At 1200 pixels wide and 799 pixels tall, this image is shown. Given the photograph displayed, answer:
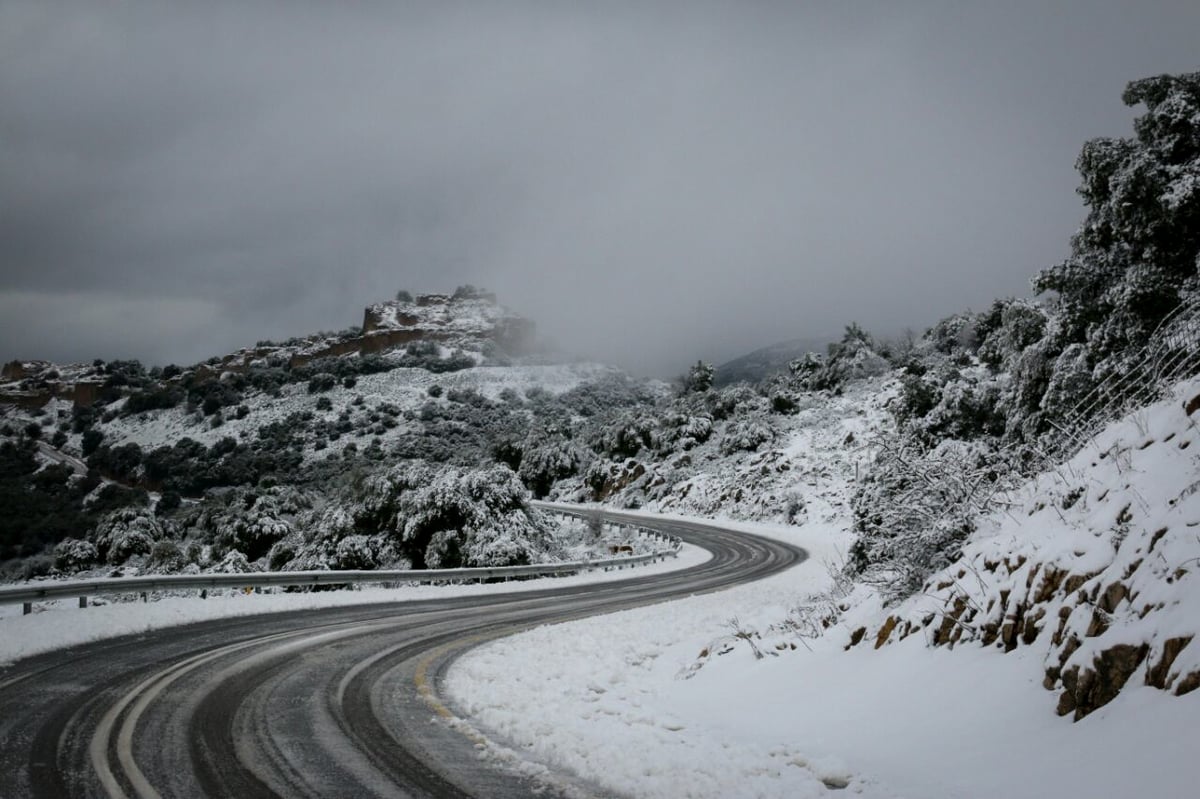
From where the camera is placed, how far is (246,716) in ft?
22.0

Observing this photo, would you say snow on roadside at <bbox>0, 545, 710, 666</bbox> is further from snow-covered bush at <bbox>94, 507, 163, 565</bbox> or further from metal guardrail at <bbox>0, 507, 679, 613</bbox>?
snow-covered bush at <bbox>94, 507, 163, 565</bbox>

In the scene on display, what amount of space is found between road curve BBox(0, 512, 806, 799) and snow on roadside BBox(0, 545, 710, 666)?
41 cm

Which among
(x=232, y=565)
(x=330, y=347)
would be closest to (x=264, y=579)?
(x=232, y=565)

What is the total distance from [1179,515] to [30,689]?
1119 cm

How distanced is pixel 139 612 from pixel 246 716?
7756 mm

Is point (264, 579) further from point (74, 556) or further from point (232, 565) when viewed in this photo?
point (74, 556)

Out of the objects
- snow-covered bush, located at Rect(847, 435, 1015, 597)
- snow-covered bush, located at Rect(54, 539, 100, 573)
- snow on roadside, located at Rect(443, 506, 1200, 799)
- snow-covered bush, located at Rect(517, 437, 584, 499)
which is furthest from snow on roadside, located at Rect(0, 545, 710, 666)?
snow-covered bush, located at Rect(517, 437, 584, 499)

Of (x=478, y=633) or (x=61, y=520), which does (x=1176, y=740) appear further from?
(x=61, y=520)

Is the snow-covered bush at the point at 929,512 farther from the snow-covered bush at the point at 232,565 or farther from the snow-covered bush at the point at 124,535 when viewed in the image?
the snow-covered bush at the point at 124,535

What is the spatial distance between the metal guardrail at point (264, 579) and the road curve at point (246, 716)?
5.32 feet

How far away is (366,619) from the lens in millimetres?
13938

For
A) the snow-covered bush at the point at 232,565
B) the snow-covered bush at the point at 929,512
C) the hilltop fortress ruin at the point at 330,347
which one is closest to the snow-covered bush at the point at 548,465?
the snow-covered bush at the point at 232,565

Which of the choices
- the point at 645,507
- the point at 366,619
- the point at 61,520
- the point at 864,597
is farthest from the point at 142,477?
the point at 864,597

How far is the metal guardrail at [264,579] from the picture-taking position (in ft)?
39.8
